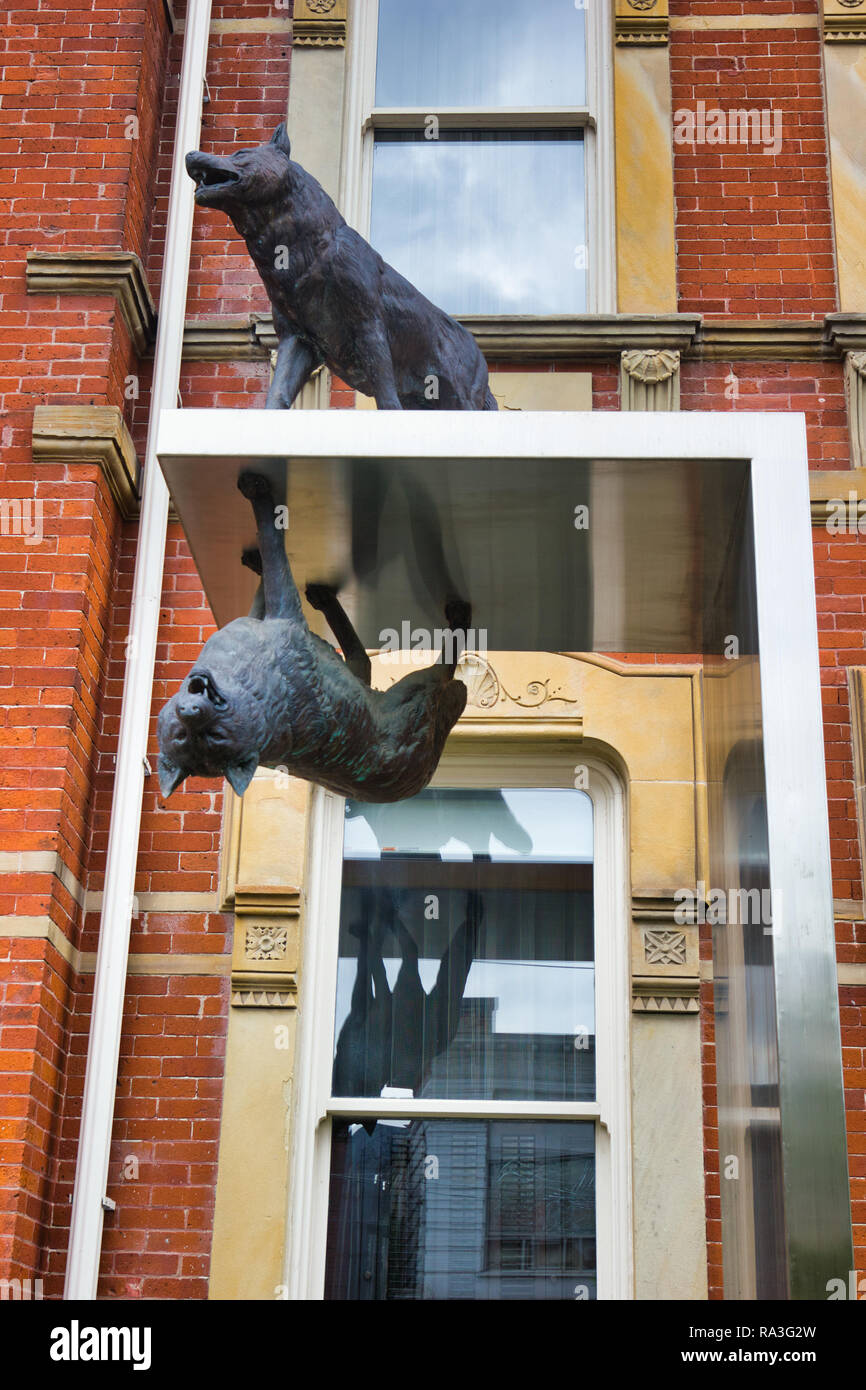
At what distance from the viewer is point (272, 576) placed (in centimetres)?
302

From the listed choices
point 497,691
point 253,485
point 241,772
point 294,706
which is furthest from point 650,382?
point 241,772

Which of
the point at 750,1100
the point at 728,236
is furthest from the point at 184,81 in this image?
the point at 750,1100

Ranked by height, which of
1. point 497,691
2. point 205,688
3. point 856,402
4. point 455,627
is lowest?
point 205,688

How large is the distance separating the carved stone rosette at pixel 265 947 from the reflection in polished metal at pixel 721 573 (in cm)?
228

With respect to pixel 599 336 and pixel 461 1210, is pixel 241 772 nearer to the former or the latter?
pixel 461 1210

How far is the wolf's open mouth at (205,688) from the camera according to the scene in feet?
8.81

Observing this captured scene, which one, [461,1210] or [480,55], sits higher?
[480,55]

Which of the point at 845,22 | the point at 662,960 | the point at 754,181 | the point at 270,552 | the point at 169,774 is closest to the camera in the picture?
the point at 169,774

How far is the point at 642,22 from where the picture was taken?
6.85 meters

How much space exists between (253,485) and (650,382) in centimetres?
352

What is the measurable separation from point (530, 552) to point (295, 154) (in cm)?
403

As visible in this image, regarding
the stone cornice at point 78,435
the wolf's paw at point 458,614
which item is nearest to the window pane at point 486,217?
the stone cornice at point 78,435
